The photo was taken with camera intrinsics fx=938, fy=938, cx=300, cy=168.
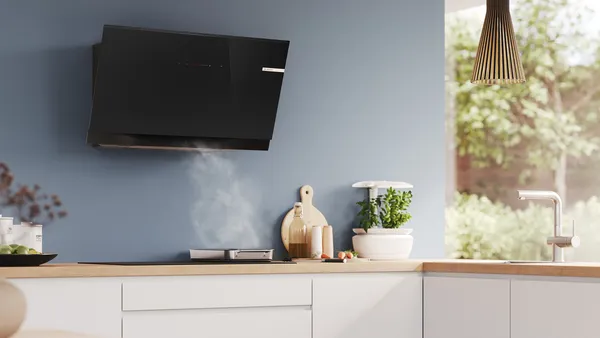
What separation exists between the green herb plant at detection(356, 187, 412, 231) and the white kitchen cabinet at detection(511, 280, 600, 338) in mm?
935

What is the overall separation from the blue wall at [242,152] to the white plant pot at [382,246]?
20cm

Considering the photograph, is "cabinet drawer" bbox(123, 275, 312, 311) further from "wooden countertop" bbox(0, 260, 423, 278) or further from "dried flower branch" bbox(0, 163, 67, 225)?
"dried flower branch" bbox(0, 163, 67, 225)

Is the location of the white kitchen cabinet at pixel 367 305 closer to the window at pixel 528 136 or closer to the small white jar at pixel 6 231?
the small white jar at pixel 6 231

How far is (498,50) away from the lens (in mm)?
3848

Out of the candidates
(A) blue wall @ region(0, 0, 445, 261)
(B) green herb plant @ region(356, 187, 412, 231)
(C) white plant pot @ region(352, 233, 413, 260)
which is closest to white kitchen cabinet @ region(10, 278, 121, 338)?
(A) blue wall @ region(0, 0, 445, 261)

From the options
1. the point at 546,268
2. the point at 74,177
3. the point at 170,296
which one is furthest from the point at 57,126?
the point at 546,268

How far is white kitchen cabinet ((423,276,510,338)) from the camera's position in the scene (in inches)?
140

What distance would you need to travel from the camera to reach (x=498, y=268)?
3576 millimetres

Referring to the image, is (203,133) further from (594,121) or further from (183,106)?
(594,121)

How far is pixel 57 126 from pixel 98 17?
50cm

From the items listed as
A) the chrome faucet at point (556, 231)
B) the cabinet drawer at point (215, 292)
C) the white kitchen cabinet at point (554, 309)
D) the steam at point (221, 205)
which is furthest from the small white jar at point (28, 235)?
the chrome faucet at point (556, 231)

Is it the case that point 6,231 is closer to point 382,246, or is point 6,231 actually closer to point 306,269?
point 306,269

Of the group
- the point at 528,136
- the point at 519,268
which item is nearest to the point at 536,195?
the point at 519,268

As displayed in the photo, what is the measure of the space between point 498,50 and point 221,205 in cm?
137
